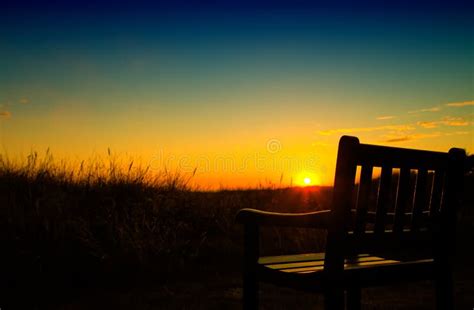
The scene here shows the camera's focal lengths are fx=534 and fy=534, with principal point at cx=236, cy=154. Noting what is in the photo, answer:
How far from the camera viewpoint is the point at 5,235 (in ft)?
17.3

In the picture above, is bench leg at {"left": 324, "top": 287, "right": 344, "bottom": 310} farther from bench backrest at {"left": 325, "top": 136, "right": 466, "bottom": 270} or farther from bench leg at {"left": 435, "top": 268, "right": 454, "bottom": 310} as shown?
bench leg at {"left": 435, "top": 268, "right": 454, "bottom": 310}

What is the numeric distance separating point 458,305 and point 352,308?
151 centimetres

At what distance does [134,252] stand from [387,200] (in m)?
3.22

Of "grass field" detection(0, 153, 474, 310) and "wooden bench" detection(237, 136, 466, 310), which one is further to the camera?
"grass field" detection(0, 153, 474, 310)

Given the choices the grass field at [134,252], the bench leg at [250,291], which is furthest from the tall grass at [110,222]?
the bench leg at [250,291]

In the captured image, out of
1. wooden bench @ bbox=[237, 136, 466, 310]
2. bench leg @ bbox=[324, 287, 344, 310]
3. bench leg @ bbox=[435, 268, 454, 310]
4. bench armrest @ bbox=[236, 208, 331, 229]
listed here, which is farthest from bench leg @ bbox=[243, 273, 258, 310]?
bench leg @ bbox=[435, 268, 454, 310]

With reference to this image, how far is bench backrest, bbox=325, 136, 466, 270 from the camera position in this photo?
251 centimetres

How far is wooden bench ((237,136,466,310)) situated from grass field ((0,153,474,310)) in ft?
4.40

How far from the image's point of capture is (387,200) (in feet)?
9.01

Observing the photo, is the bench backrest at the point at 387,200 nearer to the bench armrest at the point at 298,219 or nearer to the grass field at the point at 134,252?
the bench armrest at the point at 298,219

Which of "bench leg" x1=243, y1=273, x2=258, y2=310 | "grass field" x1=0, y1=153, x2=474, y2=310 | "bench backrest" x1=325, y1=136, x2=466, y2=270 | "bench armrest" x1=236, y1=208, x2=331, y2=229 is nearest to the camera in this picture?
"bench backrest" x1=325, y1=136, x2=466, y2=270

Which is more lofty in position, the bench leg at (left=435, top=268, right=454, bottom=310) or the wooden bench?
the wooden bench

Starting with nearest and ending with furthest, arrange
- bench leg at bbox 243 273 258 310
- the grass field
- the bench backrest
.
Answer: the bench backrest
bench leg at bbox 243 273 258 310
the grass field

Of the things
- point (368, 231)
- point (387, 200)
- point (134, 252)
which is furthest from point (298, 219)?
point (134, 252)
